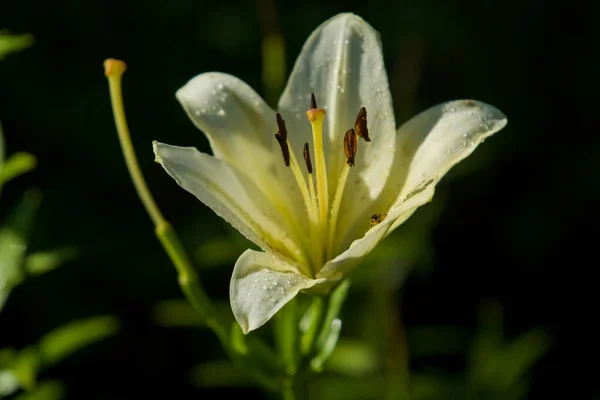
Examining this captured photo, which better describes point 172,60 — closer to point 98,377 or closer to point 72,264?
point 72,264

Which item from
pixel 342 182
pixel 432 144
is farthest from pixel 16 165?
pixel 432 144

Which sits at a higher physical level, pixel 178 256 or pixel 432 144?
pixel 432 144

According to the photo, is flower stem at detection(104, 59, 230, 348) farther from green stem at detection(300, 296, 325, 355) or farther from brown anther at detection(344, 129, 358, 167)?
brown anther at detection(344, 129, 358, 167)

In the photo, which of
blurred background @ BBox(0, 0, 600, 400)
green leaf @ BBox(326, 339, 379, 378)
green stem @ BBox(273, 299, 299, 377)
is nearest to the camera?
green stem @ BBox(273, 299, 299, 377)

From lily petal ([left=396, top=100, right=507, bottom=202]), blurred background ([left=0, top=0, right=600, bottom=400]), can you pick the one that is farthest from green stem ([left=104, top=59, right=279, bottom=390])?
blurred background ([left=0, top=0, right=600, bottom=400])

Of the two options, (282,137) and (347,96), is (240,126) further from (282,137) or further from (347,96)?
(347,96)

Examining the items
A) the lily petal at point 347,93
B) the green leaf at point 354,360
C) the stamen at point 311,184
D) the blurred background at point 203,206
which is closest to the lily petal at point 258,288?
the stamen at point 311,184
